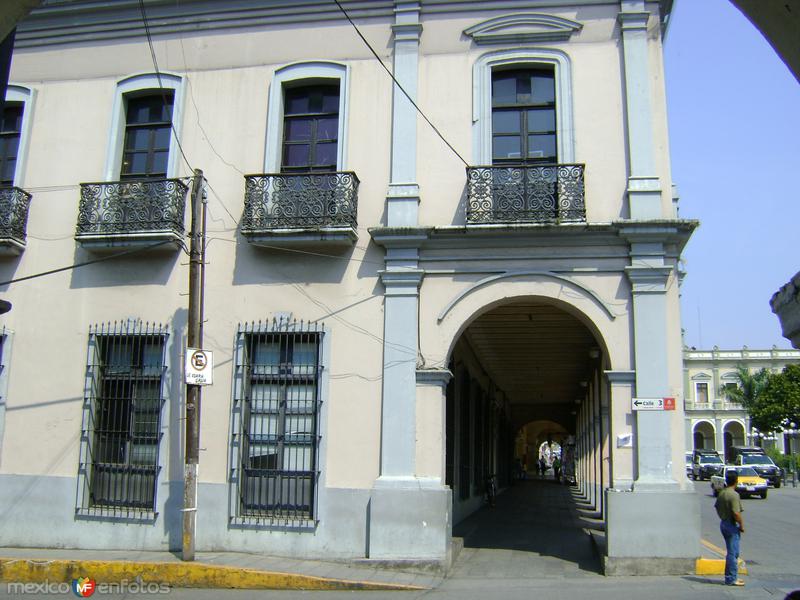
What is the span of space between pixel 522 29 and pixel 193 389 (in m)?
7.61

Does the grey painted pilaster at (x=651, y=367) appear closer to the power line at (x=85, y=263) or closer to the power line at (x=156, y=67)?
the power line at (x=85, y=263)

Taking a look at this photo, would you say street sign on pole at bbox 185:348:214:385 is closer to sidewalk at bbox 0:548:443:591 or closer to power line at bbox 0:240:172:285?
power line at bbox 0:240:172:285

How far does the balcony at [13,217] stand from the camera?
1265 cm

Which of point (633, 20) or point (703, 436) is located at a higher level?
point (633, 20)

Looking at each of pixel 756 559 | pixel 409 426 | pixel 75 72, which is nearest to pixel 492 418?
pixel 756 559

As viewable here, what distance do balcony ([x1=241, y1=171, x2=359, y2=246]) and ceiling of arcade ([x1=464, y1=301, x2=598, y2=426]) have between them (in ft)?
10.8

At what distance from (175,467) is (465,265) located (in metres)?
5.44

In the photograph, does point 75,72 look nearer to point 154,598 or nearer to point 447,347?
point 447,347

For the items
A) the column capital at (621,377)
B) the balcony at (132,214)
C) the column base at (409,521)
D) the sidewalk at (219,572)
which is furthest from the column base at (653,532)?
the balcony at (132,214)

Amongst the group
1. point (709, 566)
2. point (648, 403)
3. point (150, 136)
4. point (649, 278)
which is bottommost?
point (709, 566)

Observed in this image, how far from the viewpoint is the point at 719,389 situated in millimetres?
78688

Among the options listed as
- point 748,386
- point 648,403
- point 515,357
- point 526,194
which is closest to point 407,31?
point 526,194

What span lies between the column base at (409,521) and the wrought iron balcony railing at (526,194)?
403 cm

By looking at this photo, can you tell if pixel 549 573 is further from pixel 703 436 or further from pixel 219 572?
pixel 703 436
